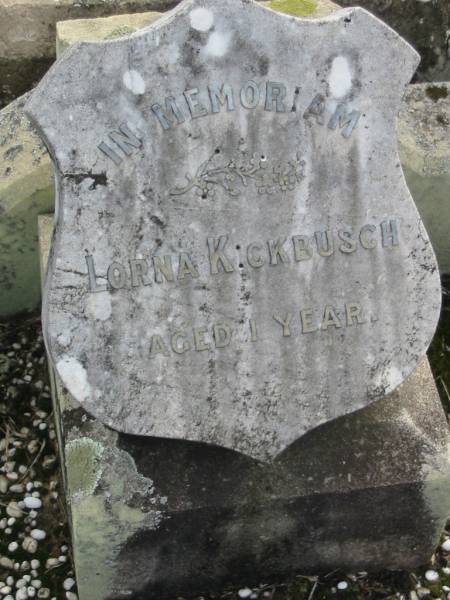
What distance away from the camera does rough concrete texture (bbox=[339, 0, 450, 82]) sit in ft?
12.5

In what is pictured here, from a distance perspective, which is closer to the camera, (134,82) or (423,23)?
(134,82)

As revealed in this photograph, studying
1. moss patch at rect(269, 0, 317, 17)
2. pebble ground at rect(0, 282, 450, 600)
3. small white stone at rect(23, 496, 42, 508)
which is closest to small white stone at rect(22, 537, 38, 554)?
pebble ground at rect(0, 282, 450, 600)

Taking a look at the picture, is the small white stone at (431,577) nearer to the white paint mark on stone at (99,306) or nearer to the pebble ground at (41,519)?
the pebble ground at (41,519)

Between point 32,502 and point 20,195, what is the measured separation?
1.04 meters

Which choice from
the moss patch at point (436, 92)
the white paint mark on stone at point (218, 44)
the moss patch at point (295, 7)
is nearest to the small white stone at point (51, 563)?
the white paint mark on stone at point (218, 44)

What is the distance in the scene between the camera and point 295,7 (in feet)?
9.77

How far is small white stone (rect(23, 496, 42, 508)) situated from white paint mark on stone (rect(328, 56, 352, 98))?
1624 mm

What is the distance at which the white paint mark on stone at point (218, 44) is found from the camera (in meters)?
2.09

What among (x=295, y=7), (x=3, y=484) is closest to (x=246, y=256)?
(x=295, y=7)

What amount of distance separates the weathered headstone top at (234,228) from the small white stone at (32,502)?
76 cm

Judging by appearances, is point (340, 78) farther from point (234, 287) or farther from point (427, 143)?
point (427, 143)

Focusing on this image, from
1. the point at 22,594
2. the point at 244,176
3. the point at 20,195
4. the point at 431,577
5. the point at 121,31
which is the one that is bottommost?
the point at 431,577

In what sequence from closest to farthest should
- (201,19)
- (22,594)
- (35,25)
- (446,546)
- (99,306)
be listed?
(201,19) < (99,306) < (22,594) < (446,546) < (35,25)

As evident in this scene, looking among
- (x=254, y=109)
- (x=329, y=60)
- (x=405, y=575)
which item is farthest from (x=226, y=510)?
(x=329, y=60)
